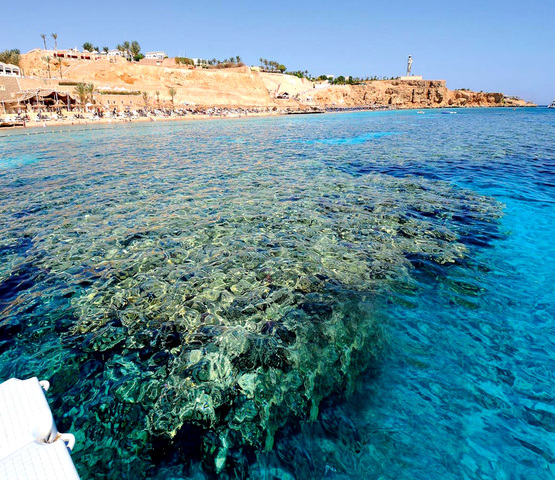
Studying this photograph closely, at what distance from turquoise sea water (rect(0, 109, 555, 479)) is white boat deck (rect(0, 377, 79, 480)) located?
1.24 metres

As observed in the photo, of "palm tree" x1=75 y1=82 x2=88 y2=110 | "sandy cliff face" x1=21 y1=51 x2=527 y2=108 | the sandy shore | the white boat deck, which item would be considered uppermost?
"sandy cliff face" x1=21 y1=51 x2=527 y2=108

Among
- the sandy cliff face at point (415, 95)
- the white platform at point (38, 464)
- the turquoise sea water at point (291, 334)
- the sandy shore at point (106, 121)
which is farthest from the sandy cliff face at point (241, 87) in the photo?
the white platform at point (38, 464)

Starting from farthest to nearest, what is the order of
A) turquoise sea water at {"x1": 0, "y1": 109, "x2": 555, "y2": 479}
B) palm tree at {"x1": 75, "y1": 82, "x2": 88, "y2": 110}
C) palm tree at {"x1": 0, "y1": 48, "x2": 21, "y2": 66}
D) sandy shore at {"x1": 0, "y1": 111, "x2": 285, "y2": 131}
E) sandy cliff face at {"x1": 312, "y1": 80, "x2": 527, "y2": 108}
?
1. sandy cliff face at {"x1": 312, "y1": 80, "x2": 527, "y2": 108}
2. palm tree at {"x1": 0, "y1": 48, "x2": 21, "y2": 66}
3. palm tree at {"x1": 75, "y1": 82, "x2": 88, "y2": 110}
4. sandy shore at {"x1": 0, "y1": 111, "x2": 285, "y2": 131}
5. turquoise sea water at {"x1": 0, "y1": 109, "x2": 555, "y2": 479}

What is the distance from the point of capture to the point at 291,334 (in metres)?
4.41

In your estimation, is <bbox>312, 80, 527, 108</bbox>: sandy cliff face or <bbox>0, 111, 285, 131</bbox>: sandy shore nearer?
<bbox>0, 111, 285, 131</bbox>: sandy shore

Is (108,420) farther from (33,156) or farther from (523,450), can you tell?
(33,156)

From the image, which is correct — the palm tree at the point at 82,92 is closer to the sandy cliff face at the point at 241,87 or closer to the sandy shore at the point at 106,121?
the sandy shore at the point at 106,121

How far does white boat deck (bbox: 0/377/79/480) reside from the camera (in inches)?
64.7

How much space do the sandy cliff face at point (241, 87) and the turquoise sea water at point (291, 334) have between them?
8763 centimetres

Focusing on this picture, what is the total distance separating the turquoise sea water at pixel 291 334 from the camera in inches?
120

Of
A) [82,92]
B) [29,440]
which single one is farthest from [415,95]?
[29,440]

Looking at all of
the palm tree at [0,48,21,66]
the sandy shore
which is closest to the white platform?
the sandy shore

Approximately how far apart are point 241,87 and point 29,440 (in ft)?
380

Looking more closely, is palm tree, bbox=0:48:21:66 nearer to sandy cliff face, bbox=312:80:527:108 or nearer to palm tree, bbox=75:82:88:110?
palm tree, bbox=75:82:88:110
